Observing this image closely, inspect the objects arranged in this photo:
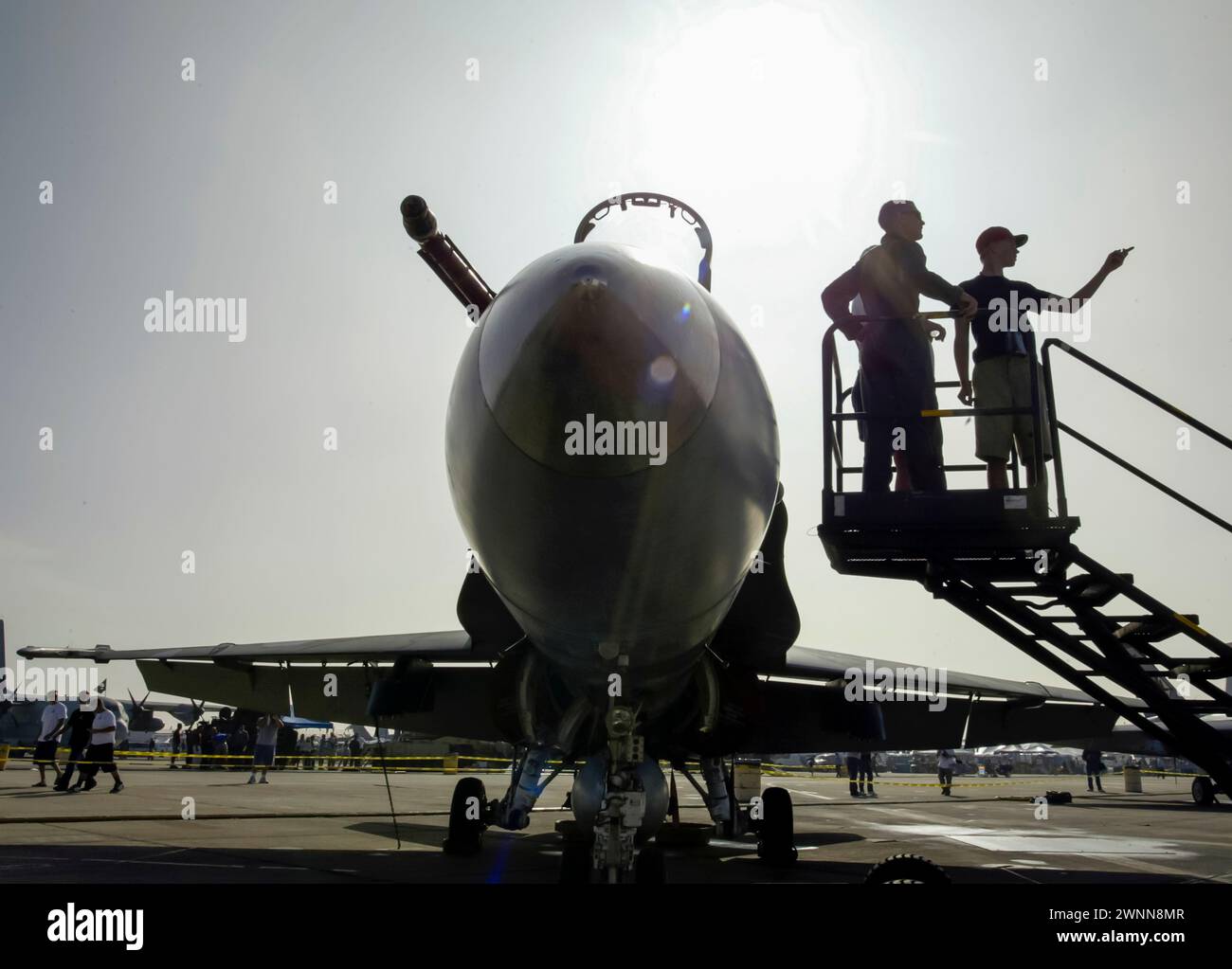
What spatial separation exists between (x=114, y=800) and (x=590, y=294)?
47.1 feet

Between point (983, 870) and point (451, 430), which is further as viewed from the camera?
point (983, 870)

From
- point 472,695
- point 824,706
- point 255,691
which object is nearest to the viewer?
point 824,706

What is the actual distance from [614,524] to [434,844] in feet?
24.4

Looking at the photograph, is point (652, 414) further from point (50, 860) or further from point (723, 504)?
point (50, 860)

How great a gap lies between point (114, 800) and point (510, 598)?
1297 centimetres

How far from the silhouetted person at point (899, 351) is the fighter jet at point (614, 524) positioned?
0.87 meters

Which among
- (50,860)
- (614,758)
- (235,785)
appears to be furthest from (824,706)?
(235,785)

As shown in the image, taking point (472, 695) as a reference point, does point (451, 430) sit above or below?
above

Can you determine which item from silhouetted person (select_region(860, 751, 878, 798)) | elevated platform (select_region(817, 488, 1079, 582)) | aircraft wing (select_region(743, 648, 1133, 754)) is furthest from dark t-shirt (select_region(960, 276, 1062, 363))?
silhouetted person (select_region(860, 751, 878, 798))

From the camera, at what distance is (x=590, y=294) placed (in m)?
2.94

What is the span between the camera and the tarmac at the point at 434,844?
6.87 metres

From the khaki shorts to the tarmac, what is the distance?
3036 millimetres
